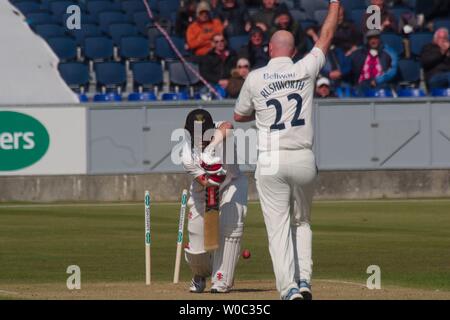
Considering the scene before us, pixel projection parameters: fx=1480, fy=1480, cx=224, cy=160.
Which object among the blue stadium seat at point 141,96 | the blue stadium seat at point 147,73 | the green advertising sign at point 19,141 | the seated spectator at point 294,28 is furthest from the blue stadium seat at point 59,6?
the seated spectator at point 294,28

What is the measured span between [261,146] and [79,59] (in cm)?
2143

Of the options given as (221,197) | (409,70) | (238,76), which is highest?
(409,70)

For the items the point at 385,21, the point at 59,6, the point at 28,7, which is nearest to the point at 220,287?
the point at 385,21

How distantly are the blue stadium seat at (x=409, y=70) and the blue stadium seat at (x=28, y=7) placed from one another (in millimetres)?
8848

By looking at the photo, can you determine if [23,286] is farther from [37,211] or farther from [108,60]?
[108,60]

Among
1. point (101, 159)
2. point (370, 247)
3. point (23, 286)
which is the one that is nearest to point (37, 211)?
point (101, 159)

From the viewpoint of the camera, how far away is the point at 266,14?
32.6 metres

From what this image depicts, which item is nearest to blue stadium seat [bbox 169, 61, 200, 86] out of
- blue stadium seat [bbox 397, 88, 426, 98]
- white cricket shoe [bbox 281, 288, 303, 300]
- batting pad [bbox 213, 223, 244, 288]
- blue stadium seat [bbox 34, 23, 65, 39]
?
blue stadium seat [bbox 34, 23, 65, 39]

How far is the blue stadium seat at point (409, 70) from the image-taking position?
33062mm

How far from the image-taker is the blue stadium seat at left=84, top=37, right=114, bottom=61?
111ft

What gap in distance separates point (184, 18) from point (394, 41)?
4.78 m

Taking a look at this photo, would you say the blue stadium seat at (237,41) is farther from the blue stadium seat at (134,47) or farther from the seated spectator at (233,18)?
the blue stadium seat at (134,47)

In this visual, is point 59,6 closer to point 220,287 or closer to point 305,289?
point 220,287

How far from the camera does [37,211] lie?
92.7 feet
